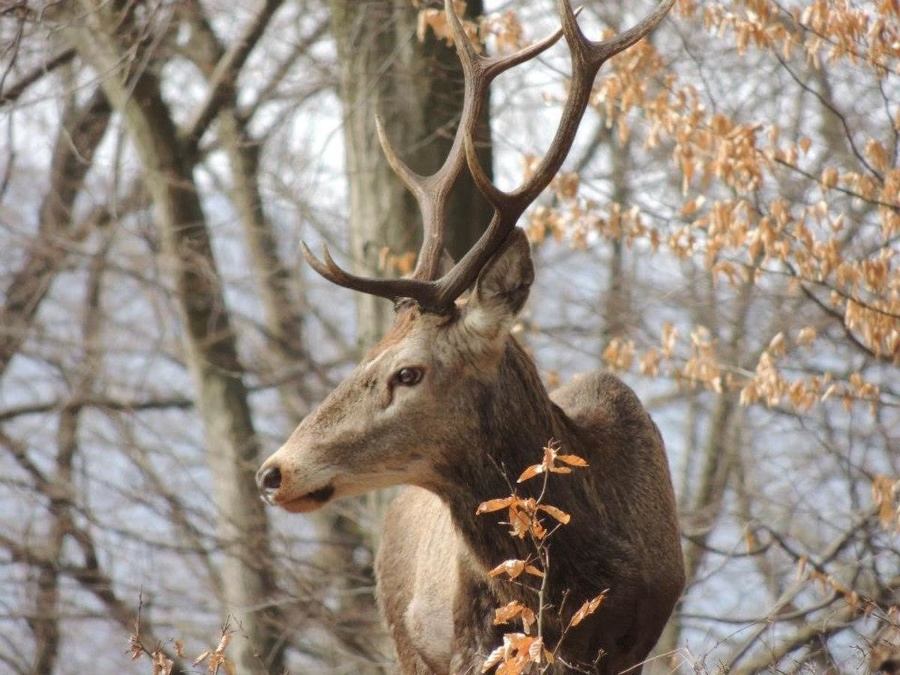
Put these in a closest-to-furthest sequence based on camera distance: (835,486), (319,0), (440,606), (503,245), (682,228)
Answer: (503,245) < (440,606) < (682,228) < (319,0) < (835,486)

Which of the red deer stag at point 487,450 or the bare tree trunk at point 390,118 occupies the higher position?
the bare tree trunk at point 390,118

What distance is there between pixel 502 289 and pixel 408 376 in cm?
47

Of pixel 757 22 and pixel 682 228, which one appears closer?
pixel 757 22

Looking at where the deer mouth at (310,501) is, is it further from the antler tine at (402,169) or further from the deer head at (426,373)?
the antler tine at (402,169)

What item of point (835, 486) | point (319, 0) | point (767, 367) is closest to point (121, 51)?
point (319, 0)

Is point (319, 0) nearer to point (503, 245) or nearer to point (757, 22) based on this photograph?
point (757, 22)

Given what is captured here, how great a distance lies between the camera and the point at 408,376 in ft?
18.0

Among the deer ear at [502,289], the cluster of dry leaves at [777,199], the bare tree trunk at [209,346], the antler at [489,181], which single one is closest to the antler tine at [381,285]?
the antler at [489,181]

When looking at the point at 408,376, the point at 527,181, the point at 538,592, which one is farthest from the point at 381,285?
the point at 538,592

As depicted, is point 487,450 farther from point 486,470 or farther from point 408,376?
point 408,376

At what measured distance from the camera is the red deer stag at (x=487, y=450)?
543 centimetres

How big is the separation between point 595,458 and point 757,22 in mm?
2573

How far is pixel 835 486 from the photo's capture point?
1446 cm

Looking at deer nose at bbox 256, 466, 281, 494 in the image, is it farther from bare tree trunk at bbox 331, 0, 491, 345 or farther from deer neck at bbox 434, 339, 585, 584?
bare tree trunk at bbox 331, 0, 491, 345
